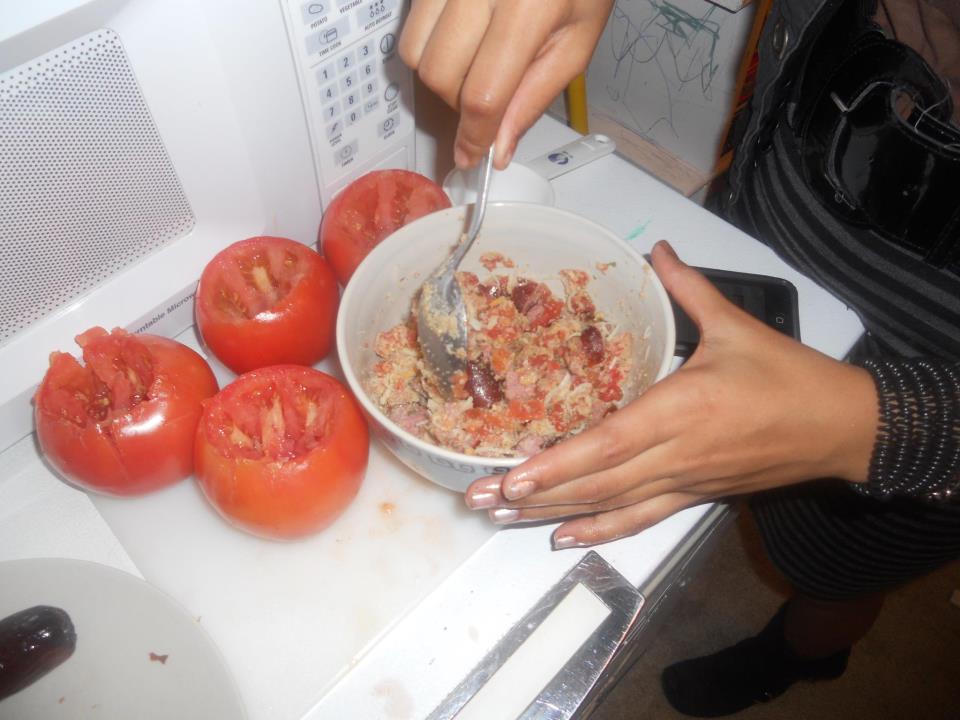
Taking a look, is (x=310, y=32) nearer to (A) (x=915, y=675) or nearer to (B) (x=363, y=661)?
(B) (x=363, y=661)

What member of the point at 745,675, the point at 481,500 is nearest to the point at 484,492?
the point at 481,500

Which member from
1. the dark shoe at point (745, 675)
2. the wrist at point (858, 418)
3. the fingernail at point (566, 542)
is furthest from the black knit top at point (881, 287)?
the dark shoe at point (745, 675)

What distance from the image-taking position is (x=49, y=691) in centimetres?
51

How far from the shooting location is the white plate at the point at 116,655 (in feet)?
1.66

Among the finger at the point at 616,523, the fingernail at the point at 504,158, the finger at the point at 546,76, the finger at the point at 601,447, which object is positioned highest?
the finger at the point at 546,76

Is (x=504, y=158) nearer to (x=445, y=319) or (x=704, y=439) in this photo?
(x=445, y=319)

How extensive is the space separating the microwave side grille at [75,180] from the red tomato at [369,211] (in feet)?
0.47

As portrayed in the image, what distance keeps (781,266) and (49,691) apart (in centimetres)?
81

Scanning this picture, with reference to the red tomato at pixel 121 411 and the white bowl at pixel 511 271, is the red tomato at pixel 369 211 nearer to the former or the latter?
the white bowl at pixel 511 271

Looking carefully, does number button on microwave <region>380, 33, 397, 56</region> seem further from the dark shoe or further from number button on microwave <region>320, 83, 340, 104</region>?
the dark shoe

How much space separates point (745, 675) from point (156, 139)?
4.07ft

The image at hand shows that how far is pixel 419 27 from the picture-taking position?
1.77 ft

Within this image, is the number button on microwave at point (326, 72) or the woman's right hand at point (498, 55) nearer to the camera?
the woman's right hand at point (498, 55)

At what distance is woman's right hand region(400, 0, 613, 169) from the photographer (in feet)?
1.61
